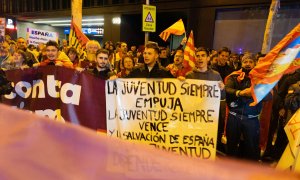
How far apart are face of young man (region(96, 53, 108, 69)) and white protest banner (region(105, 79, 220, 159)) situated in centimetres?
41

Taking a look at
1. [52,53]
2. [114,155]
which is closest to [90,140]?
[114,155]

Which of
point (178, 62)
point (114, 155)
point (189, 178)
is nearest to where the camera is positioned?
point (189, 178)

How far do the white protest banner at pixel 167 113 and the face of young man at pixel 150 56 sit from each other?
0.89 ft

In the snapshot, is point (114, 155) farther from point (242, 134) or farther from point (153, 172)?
point (242, 134)

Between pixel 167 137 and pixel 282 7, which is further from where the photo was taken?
pixel 282 7

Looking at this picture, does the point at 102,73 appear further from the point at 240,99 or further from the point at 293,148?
the point at 293,148

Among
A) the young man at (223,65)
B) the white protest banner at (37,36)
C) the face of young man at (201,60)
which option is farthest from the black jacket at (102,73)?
the white protest banner at (37,36)

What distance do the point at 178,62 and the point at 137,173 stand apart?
217 inches

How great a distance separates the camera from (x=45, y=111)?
4621 millimetres

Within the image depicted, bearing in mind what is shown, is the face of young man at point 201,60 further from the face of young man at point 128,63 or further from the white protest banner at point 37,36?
the white protest banner at point 37,36

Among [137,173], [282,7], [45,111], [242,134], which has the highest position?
[282,7]

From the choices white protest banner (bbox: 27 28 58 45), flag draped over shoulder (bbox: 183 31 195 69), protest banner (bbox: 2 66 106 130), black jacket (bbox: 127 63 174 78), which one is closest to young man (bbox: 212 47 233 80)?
flag draped over shoulder (bbox: 183 31 195 69)

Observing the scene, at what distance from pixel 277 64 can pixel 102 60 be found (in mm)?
2365

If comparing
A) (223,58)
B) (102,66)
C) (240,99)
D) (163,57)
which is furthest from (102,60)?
(163,57)
